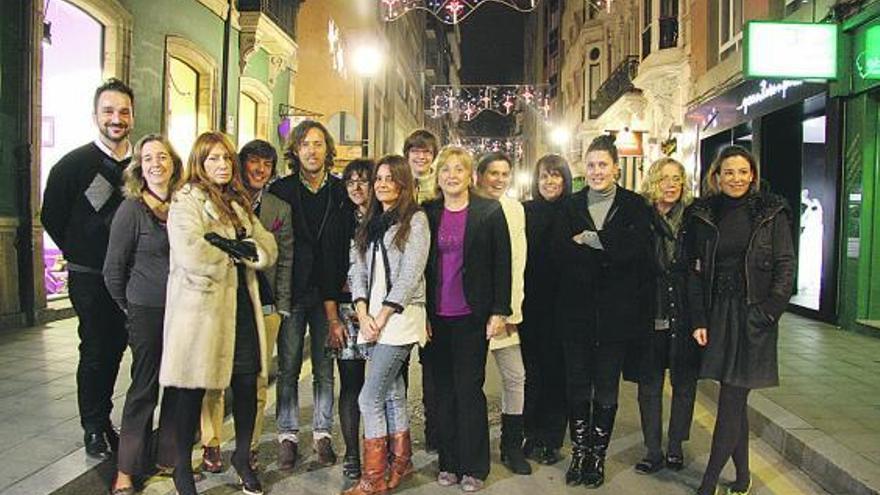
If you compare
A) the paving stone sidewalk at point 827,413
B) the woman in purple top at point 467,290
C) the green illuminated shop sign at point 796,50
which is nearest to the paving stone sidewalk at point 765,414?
the paving stone sidewalk at point 827,413

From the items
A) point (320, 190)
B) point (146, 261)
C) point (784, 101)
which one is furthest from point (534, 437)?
point (784, 101)

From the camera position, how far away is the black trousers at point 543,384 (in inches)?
207

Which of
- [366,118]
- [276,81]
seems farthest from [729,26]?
[276,81]

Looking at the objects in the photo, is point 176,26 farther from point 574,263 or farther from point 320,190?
point 574,263

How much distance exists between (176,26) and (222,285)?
10038 mm

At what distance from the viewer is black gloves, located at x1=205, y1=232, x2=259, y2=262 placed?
→ 4078 millimetres

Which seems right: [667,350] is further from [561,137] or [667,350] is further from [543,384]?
[561,137]

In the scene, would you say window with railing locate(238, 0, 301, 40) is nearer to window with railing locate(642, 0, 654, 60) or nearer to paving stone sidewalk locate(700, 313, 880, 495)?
window with railing locate(642, 0, 654, 60)

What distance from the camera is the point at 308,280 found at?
4.82 meters

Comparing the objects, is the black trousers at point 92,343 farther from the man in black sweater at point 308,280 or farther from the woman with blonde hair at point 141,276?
the man in black sweater at point 308,280

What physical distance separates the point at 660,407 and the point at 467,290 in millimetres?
1698

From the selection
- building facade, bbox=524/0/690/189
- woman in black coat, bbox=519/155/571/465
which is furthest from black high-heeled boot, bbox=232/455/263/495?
building facade, bbox=524/0/690/189

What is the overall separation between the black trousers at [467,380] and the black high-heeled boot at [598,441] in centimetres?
66

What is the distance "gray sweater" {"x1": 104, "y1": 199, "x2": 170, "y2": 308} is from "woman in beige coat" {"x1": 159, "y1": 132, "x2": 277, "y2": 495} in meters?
0.17
